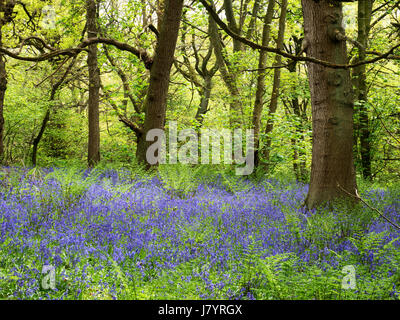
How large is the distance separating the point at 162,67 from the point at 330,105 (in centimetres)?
443

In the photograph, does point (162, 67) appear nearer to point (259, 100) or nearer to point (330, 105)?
point (259, 100)

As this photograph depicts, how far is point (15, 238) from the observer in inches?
116

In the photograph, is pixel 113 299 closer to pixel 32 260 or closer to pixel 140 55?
pixel 32 260

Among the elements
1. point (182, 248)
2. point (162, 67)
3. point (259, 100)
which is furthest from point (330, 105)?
point (259, 100)

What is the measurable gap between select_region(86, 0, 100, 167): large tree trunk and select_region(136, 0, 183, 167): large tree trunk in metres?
2.92

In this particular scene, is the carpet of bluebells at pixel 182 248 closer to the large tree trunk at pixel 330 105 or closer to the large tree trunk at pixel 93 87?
the large tree trunk at pixel 330 105

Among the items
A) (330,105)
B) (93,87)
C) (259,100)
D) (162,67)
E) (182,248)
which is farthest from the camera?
(93,87)

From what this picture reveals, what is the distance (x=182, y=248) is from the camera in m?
3.05

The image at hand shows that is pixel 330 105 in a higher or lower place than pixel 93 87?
lower

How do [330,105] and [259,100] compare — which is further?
[259,100]

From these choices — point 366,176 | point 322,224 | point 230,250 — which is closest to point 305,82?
point 366,176

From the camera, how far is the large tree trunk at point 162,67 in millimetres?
7469

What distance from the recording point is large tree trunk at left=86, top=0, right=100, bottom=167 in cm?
970

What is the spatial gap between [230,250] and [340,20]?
12.6 ft
